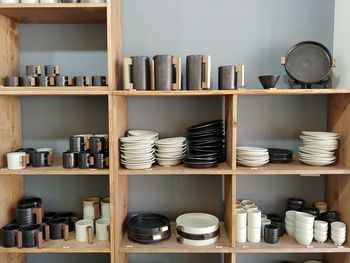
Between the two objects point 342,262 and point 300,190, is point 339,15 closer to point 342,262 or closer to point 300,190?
point 300,190

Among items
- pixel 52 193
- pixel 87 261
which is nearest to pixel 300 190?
pixel 87 261

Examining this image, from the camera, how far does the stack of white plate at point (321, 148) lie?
197 centimetres

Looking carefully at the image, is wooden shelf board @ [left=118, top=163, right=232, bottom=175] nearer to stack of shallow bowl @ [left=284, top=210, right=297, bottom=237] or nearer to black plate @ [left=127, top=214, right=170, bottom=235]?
black plate @ [left=127, top=214, right=170, bottom=235]

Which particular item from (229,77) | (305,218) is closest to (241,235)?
(305,218)

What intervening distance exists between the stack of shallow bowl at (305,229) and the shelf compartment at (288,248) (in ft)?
0.10

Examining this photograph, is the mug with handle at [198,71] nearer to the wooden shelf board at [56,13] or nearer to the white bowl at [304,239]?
the wooden shelf board at [56,13]

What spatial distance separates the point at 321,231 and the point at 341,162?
433mm

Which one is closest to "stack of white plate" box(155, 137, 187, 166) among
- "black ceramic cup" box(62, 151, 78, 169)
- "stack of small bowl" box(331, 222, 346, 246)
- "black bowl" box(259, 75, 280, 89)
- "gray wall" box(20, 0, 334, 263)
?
"gray wall" box(20, 0, 334, 263)

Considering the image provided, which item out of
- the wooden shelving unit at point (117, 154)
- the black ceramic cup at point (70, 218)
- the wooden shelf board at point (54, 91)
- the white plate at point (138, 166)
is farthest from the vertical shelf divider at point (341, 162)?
the black ceramic cup at point (70, 218)

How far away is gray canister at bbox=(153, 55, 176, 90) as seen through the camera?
6.26 feet

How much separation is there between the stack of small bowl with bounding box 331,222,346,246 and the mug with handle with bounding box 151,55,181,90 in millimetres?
1237

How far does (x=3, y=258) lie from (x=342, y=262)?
2072mm

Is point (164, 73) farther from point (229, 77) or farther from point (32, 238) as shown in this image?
point (32, 238)

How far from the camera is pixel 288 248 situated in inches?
76.3
